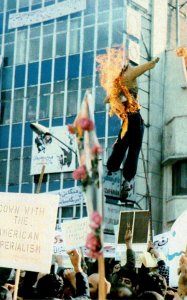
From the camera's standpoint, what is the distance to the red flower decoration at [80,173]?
482 cm

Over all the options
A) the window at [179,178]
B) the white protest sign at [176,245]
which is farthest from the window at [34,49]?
the white protest sign at [176,245]

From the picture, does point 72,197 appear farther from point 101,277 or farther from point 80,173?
point 80,173

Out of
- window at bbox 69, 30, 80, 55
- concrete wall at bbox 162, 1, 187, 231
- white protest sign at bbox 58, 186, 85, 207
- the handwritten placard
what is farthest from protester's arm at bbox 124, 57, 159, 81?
the handwritten placard

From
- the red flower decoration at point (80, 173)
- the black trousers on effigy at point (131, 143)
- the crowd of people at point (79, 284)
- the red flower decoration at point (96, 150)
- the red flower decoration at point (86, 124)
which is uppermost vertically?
the black trousers on effigy at point (131, 143)

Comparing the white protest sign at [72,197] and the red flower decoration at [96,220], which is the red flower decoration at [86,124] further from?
the white protest sign at [72,197]

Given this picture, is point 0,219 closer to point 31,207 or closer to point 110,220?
point 31,207

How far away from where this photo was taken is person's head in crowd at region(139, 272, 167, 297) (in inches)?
274

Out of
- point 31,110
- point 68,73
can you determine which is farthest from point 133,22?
point 31,110

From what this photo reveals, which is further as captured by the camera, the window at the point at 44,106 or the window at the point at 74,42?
the window at the point at 44,106

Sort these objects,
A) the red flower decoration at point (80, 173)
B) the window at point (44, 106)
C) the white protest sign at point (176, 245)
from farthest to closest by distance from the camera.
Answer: the window at point (44, 106) < the white protest sign at point (176, 245) < the red flower decoration at point (80, 173)

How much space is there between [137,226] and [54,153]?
64.6ft

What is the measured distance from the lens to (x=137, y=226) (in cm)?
944

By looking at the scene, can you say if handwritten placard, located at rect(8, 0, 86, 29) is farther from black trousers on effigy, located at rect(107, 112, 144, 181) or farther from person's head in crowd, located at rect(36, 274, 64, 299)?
person's head in crowd, located at rect(36, 274, 64, 299)

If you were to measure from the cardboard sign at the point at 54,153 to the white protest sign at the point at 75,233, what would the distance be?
1990 cm
